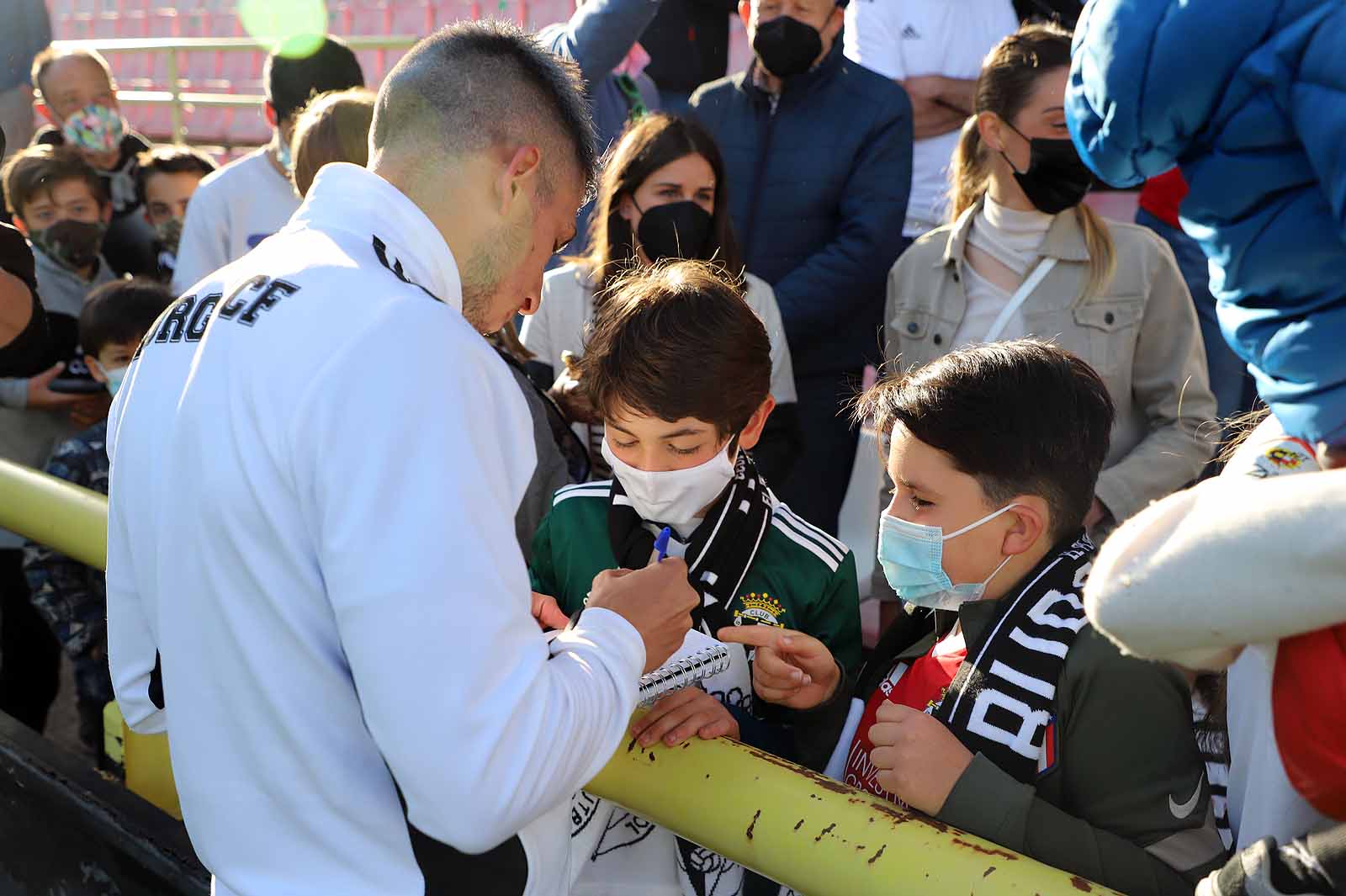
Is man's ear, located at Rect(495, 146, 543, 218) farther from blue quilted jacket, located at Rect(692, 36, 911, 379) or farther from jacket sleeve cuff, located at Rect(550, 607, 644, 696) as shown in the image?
blue quilted jacket, located at Rect(692, 36, 911, 379)

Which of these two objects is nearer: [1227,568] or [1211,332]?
[1227,568]

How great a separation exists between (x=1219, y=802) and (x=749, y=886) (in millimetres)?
834

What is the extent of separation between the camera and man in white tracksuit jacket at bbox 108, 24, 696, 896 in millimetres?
1206

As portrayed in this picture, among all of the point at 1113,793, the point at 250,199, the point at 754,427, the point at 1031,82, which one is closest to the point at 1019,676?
the point at 1113,793

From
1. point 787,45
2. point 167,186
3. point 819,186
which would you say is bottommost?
point 167,186

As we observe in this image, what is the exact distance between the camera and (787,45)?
3.57 metres

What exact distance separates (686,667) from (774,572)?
59 cm

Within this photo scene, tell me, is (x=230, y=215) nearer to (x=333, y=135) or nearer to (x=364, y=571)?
(x=333, y=135)

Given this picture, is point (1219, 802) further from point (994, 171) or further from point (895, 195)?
point (895, 195)

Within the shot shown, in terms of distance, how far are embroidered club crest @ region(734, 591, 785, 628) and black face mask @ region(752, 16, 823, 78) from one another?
201cm

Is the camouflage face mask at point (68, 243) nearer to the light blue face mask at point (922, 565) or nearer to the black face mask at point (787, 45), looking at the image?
the black face mask at point (787, 45)

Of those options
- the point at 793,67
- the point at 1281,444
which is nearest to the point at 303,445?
the point at 1281,444

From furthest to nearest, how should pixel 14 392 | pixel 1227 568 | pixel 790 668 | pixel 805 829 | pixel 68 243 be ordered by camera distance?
pixel 68 243 < pixel 14 392 < pixel 790 668 < pixel 805 829 < pixel 1227 568

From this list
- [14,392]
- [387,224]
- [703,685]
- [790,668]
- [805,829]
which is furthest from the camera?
[14,392]
